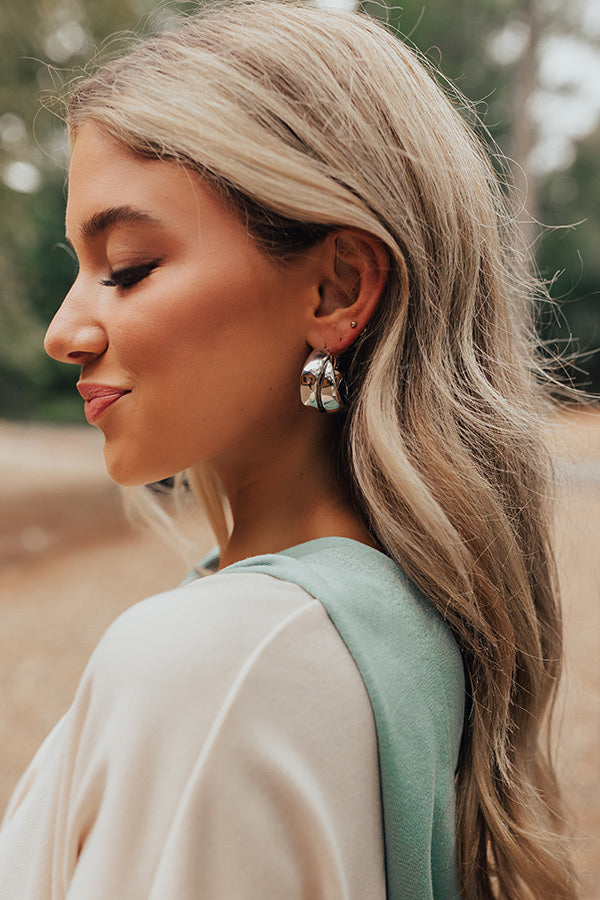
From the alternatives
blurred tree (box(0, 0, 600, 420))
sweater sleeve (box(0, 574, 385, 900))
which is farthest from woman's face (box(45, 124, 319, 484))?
blurred tree (box(0, 0, 600, 420))

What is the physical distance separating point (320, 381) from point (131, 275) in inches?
11.0

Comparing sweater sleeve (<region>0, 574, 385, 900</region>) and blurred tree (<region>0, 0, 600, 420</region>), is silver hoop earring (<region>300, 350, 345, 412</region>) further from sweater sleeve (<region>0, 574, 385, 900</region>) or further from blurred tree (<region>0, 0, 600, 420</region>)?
blurred tree (<region>0, 0, 600, 420</region>)

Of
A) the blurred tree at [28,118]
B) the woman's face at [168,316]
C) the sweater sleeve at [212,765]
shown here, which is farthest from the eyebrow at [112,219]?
the blurred tree at [28,118]

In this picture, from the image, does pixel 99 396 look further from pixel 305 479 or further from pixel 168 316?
pixel 305 479

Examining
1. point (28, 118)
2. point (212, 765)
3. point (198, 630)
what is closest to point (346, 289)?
point (198, 630)

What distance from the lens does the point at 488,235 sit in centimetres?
124

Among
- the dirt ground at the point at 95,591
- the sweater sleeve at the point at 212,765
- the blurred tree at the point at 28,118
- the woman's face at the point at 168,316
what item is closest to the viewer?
the sweater sleeve at the point at 212,765

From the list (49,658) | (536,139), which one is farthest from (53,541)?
(536,139)

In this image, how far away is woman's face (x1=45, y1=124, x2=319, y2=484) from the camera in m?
1.03

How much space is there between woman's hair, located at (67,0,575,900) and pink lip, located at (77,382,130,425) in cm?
28

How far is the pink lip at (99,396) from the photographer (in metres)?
1.09

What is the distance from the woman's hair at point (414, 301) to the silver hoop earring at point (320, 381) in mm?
45

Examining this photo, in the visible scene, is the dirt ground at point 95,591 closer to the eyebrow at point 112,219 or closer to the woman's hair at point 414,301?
the woman's hair at point 414,301

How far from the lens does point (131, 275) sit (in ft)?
3.47
